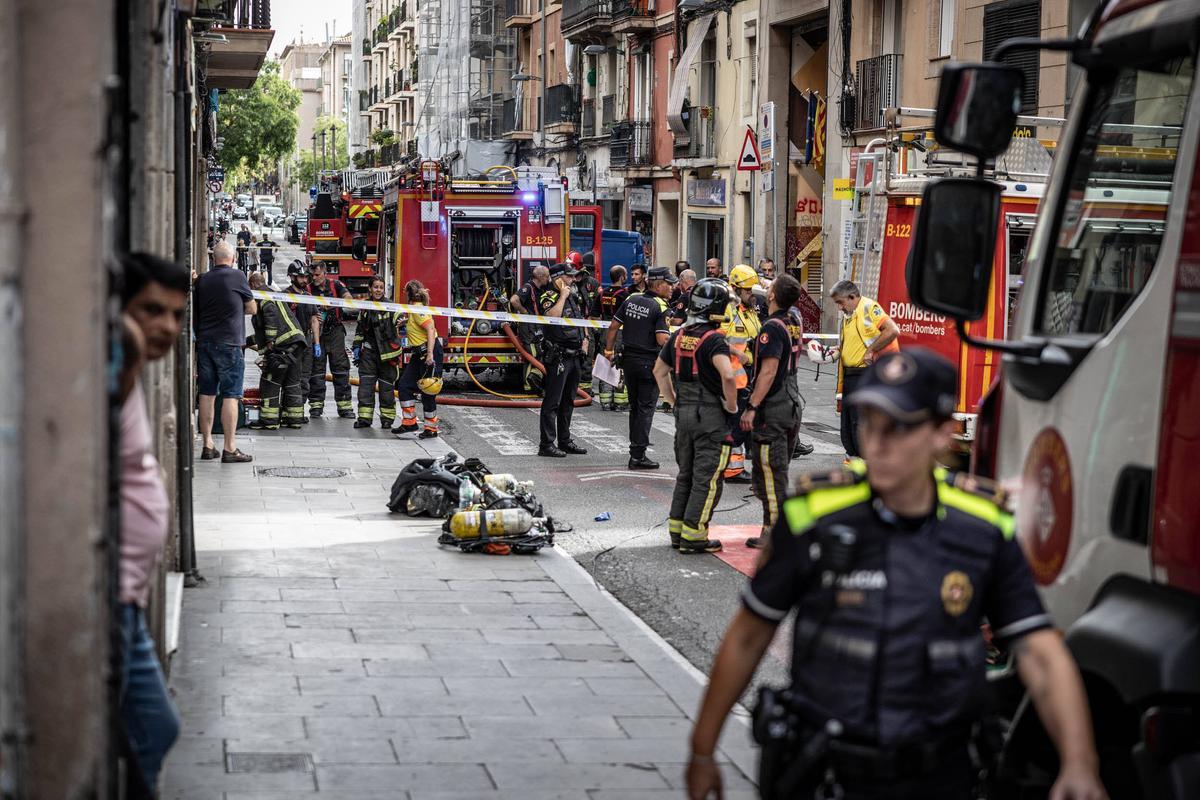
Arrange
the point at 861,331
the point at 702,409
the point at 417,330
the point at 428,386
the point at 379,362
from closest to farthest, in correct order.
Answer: the point at 702,409 → the point at 861,331 → the point at 428,386 → the point at 417,330 → the point at 379,362

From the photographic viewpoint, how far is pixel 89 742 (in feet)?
10.6

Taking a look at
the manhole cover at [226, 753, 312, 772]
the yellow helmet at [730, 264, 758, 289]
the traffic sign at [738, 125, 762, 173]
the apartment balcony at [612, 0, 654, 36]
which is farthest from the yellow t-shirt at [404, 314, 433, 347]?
the apartment balcony at [612, 0, 654, 36]

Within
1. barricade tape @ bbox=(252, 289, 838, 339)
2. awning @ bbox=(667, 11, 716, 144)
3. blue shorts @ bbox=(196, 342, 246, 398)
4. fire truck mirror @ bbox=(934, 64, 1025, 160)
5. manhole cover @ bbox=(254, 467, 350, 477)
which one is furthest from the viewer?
awning @ bbox=(667, 11, 716, 144)

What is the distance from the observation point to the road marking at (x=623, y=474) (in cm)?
1458

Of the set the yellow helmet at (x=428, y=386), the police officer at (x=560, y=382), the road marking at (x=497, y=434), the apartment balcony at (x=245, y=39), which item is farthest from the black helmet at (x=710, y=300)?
the apartment balcony at (x=245, y=39)

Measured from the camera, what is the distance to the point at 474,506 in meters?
11.3

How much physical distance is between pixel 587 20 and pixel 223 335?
32179 millimetres

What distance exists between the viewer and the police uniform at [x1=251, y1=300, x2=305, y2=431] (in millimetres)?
16797

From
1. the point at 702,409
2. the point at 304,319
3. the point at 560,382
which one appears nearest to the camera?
the point at 702,409

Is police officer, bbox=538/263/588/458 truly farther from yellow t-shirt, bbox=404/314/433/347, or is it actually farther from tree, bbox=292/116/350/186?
tree, bbox=292/116/350/186

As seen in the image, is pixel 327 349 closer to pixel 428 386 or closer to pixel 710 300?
pixel 428 386

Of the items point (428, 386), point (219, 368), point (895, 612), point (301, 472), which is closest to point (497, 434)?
point (428, 386)

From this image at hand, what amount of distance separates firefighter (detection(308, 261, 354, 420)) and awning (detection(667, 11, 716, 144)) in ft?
66.1

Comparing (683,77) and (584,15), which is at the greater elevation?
(584,15)
